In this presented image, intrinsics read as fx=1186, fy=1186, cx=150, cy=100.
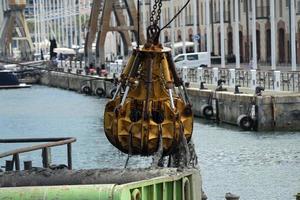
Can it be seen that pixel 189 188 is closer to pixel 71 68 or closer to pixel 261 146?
pixel 261 146

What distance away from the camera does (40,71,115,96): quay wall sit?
7800cm

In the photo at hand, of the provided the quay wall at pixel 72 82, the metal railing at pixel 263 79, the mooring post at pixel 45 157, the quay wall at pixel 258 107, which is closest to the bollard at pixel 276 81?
the metal railing at pixel 263 79

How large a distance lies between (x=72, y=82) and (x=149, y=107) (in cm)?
7075

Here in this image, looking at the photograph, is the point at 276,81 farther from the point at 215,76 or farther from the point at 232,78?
the point at 215,76

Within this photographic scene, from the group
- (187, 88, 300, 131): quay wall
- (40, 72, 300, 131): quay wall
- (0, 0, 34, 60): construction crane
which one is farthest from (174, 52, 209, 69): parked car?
(0, 0, 34, 60): construction crane

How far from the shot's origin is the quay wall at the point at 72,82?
78000 mm

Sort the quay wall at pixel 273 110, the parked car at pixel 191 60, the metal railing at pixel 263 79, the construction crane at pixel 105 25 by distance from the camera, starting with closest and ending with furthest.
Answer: the quay wall at pixel 273 110 < the metal railing at pixel 263 79 < the parked car at pixel 191 60 < the construction crane at pixel 105 25

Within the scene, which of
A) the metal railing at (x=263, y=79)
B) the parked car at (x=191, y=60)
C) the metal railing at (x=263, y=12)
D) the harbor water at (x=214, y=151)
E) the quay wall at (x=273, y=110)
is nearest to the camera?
the harbor water at (x=214, y=151)

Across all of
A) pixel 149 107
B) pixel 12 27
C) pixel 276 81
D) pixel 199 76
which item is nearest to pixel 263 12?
pixel 199 76

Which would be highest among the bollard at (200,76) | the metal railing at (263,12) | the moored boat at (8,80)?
the metal railing at (263,12)

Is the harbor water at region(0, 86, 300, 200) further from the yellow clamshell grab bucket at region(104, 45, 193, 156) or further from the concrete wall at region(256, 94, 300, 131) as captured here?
the yellow clamshell grab bucket at region(104, 45, 193, 156)

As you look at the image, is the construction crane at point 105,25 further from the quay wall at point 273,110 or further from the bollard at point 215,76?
the quay wall at point 273,110

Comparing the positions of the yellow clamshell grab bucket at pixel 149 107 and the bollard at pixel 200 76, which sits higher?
the yellow clamshell grab bucket at pixel 149 107

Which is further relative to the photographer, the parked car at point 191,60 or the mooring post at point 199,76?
the parked car at point 191,60
